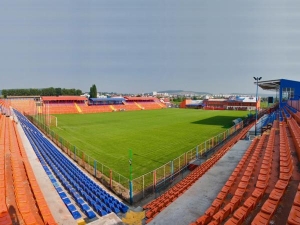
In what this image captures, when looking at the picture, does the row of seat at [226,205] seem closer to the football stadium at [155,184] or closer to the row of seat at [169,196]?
the football stadium at [155,184]

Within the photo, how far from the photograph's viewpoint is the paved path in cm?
602

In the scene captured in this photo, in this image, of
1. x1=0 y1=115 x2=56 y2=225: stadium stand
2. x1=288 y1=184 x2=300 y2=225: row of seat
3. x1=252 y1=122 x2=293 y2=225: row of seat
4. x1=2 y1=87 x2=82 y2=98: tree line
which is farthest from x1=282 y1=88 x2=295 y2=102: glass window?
x1=2 y1=87 x2=82 y2=98: tree line

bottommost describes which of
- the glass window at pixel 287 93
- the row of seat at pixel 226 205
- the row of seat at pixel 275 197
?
the row of seat at pixel 226 205

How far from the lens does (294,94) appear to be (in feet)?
97.2

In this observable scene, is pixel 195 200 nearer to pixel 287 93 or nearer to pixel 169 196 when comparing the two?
pixel 169 196

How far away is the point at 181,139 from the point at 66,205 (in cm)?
1862

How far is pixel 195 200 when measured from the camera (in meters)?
7.00

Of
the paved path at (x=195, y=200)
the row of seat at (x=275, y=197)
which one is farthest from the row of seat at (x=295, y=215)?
the paved path at (x=195, y=200)

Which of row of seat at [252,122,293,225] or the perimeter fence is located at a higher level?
row of seat at [252,122,293,225]

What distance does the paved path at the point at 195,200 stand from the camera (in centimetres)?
602

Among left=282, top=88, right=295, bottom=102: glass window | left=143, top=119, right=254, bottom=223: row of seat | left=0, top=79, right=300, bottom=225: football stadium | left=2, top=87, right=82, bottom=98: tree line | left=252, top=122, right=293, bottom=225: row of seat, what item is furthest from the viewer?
left=2, top=87, right=82, bottom=98: tree line

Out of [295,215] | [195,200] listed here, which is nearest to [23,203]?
[195,200]

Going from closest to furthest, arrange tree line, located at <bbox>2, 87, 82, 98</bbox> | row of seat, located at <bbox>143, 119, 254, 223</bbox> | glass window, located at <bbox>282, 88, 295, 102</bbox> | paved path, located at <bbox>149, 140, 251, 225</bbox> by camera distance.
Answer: paved path, located at <bbox>149, 140, 251, 225</bbox> < row of seat, located at <bbox>143, 119, 254, 223</bbox> < glass window, located at <bbox>282, 88, 295, 102</bbox> < tree line, located at <bbox>2, 87, 82, 98</bbox>

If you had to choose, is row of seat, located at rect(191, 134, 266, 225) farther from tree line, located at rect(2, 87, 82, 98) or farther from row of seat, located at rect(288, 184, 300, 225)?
tree line, located at rect(2, 87, 82, 98)
